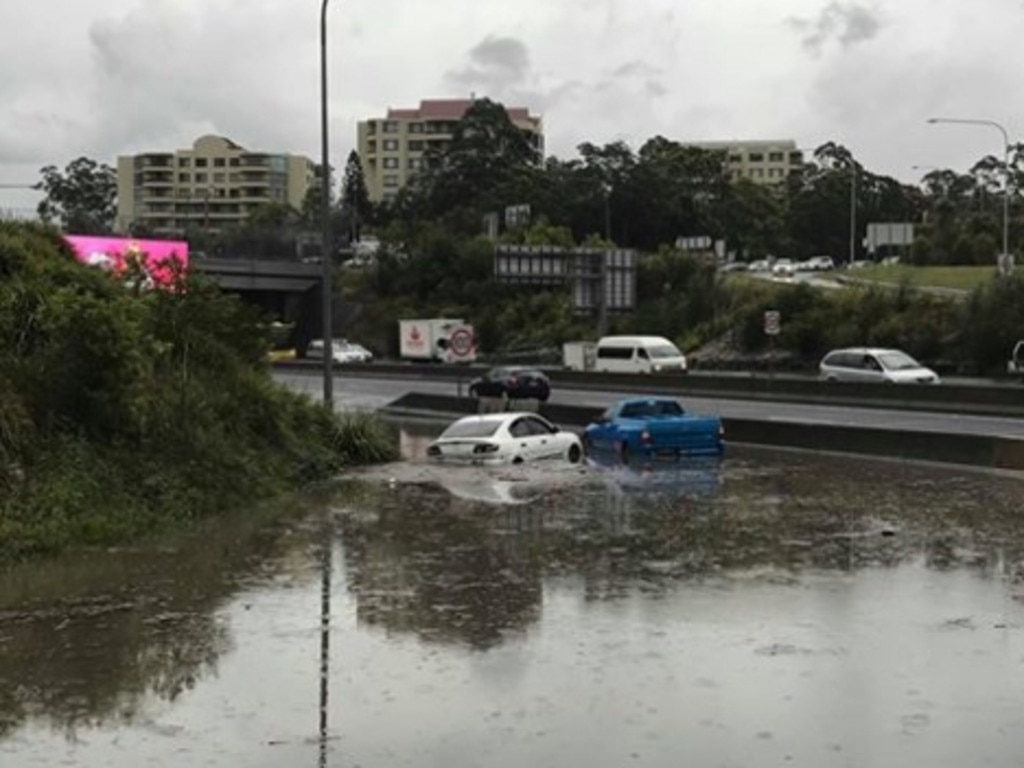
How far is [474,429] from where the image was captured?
1246 inches

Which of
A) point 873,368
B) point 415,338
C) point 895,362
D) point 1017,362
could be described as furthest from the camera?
point 415,338

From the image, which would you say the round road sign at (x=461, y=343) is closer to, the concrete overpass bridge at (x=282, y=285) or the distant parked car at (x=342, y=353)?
the distant parked car at (x=342, y=353)

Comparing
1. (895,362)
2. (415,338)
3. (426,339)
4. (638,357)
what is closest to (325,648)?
(895,362)

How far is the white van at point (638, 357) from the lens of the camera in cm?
6262

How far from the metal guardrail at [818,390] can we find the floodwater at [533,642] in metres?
20.7

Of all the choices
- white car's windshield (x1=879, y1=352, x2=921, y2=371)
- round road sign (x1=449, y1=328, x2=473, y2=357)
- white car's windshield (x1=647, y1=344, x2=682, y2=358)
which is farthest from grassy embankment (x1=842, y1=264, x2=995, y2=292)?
round road sign (x1=449, y1=328, x2=473, y2=357)

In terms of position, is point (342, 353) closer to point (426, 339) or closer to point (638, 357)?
point (426, 339)

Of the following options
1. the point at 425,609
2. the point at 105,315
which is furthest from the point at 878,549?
the point at 105,315

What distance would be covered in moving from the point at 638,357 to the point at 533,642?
51541mm

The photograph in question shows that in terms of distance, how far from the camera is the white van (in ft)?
205

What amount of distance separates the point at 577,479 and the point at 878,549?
1049cm

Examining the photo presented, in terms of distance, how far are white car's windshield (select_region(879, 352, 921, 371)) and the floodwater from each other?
2793cm

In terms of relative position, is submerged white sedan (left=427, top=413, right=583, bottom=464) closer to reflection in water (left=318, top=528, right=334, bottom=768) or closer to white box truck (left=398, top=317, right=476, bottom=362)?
reflection in water (left=318, top=528, right=334, bottom=768)

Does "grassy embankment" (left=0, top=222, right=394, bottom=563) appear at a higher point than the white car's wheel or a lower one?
higher
